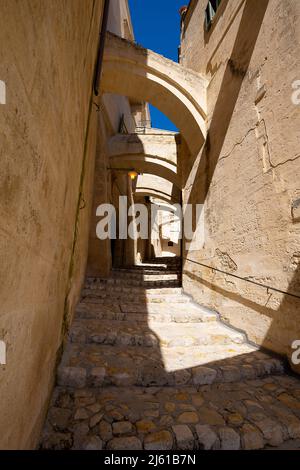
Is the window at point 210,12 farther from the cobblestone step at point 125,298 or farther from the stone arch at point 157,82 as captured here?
the cobblestone step at point 125,298

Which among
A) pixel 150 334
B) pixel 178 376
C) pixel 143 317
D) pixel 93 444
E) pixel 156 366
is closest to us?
pixel 93 444

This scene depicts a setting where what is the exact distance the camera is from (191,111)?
534 cm

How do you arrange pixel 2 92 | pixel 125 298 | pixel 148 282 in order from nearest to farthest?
pixel 2 92, pixel 125 298, pixel 148 282

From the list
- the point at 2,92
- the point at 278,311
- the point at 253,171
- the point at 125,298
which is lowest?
the point at 125,298

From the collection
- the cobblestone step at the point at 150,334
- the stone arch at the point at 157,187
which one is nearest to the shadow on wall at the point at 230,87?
the cobblestone step at the point at 150,334

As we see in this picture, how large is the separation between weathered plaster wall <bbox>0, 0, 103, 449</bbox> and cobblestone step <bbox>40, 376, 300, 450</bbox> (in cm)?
29

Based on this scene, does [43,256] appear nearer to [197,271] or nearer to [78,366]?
[78,366]

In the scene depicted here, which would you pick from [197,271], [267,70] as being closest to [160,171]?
[197,271]

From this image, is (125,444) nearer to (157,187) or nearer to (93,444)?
(93,444)

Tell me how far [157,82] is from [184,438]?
20.5 feet

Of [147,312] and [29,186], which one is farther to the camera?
[147,312]

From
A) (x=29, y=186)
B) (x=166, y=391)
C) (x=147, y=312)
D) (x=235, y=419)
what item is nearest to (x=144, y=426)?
(x=166, y=391)

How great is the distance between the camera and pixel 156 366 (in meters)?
2.56
